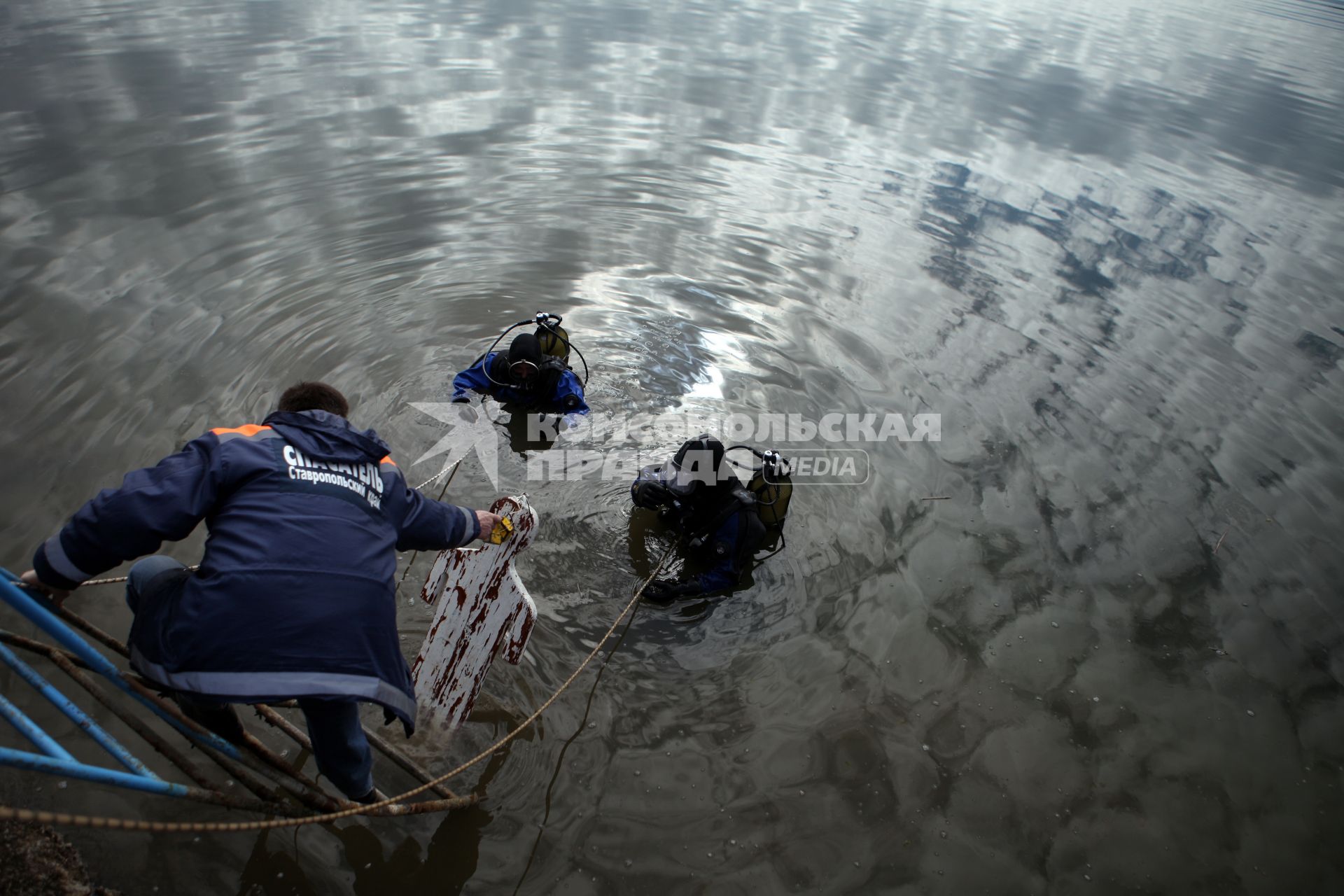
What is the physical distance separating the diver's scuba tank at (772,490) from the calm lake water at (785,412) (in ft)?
1.13

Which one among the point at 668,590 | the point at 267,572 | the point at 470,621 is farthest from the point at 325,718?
the point at 668,590

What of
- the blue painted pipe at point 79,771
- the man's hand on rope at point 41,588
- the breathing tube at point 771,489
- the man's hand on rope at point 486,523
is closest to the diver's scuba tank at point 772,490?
the breathing tube at point 771,489

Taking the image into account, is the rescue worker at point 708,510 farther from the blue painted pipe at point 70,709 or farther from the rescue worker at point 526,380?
the blue painted pipe at point 70,709

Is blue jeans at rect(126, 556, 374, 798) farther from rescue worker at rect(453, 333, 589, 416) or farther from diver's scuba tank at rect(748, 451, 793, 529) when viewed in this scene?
rescue worker at rect(453, 333, 589, 416)

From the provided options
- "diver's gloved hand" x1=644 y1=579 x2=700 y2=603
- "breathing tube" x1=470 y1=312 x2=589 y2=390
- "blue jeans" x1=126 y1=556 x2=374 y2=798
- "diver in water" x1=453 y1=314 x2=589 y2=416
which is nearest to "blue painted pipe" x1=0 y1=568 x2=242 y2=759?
"blue jeans" x1=126 y1=556 x2=374 y2=798

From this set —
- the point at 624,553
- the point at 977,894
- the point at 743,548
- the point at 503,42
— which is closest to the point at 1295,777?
the point at 977,894

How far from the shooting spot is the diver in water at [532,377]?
5.70m

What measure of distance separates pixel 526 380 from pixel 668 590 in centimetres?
224

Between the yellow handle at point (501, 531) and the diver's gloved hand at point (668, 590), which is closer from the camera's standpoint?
the yellow handle at point (501, 531)

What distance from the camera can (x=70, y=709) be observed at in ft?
7.30

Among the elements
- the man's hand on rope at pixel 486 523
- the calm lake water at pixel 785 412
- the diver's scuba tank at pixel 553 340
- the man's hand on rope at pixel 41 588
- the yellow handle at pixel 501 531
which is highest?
the man's hand on rope at pixel 41 588

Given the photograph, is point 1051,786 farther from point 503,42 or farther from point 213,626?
point 503,42

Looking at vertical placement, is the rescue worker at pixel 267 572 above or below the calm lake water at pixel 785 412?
above

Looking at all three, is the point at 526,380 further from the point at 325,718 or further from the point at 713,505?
the point at 325,718
